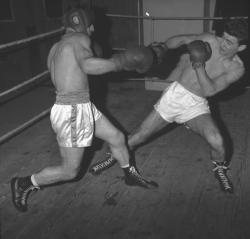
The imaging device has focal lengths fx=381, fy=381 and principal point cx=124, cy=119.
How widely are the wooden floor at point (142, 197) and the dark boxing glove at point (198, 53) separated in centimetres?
99

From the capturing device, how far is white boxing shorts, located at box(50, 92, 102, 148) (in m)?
2.69

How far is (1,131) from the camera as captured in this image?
442cm

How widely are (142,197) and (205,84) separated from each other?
99cm

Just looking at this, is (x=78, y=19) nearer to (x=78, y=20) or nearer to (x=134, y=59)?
(x=78, y=20)

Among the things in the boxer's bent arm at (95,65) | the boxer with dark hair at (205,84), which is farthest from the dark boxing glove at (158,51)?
the boxer's bent arm at (95,65)

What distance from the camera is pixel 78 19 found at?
8.52 feet

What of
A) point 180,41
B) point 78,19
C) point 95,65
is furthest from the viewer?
point 180,41

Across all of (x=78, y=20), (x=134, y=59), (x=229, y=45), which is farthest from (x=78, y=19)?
(x=229, y=45)

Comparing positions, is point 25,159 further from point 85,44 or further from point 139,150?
point 85,44

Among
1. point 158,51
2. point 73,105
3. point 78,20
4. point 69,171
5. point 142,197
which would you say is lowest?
point 142,197

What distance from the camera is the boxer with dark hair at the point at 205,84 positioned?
2.83 metres

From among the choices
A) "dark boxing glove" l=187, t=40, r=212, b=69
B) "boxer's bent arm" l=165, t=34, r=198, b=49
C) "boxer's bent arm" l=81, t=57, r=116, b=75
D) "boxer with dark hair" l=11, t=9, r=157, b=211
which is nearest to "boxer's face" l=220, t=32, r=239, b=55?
"dark boxing glove" l=187, t=40, r=212, b=69

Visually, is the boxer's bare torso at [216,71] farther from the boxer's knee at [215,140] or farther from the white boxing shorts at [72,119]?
the white boxing shorts at [72,119]

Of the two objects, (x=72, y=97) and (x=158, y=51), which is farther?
(x=158, y=51)
